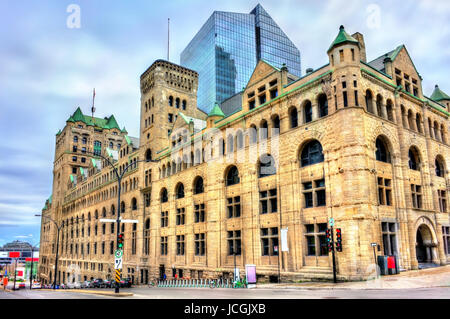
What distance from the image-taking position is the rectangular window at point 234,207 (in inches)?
1556

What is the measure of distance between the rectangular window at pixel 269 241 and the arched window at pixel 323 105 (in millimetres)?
11482

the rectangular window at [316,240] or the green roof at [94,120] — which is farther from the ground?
the green roof at [94,120]

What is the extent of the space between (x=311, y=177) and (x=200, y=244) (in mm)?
18775

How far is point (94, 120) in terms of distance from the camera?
11175cm

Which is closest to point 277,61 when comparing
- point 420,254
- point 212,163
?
point 212,163

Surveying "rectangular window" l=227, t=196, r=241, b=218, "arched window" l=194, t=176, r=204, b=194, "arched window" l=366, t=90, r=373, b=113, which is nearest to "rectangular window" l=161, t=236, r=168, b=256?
"arched window" l=194, t=176, r=204, b=194

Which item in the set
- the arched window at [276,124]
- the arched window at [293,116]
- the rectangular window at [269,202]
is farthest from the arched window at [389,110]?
the rectangular window at [269,202]

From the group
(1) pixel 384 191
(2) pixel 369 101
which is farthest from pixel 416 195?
(2) pixel 369 101

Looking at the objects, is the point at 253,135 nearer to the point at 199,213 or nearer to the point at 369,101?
the point at 369,101

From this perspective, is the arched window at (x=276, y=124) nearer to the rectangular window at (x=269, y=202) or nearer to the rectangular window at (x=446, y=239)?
the rectangular window at (x=269, y=202)

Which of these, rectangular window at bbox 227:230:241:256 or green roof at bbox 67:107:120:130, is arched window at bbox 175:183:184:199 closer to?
rectangular window at bbox 227:230:241:256

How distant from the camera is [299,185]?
32344 millimetres

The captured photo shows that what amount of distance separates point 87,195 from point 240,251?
57643mm
